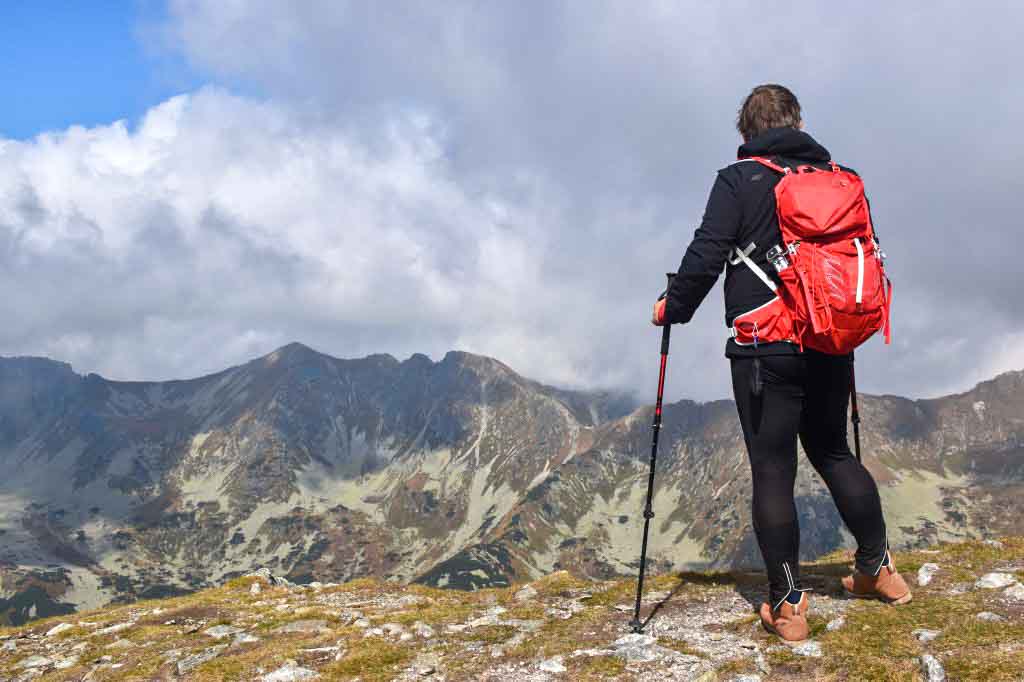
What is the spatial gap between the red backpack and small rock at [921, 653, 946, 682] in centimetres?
325

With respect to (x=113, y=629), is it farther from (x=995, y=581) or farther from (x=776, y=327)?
(x=995, y=581)

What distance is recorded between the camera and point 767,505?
8516 millimetres

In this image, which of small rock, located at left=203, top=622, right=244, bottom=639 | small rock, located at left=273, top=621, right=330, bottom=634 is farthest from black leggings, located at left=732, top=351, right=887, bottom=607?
small rock, located at left=203, top=622, right=244, bottom=639

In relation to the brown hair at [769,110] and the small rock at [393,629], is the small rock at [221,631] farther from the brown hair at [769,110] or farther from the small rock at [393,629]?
the brown hair at [769,110]

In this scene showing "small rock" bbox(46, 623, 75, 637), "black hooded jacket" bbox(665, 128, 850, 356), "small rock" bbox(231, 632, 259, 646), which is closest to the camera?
"black hooded jacket" bbox(665, 128, 850, 356)

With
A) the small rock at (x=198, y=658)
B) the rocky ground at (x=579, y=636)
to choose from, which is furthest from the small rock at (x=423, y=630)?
the small rock at (x=198, y=658)

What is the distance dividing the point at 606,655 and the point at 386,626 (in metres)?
4.59

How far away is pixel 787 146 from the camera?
8523 mm

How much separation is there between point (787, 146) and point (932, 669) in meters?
5.96

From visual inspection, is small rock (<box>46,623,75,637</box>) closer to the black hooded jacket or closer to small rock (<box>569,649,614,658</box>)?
small rock (<box>569,649,614,658</box>)

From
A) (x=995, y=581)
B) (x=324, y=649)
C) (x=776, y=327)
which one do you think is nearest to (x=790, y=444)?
(x=776, y=327)

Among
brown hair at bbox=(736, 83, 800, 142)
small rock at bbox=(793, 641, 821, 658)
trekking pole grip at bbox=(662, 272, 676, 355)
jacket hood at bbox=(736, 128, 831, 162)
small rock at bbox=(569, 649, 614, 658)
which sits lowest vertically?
small rock at bbox=(569, 649, 614, 658)

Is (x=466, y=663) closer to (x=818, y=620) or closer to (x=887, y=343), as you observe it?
(x=818, y=620)

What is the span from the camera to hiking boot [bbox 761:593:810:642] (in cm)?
829
